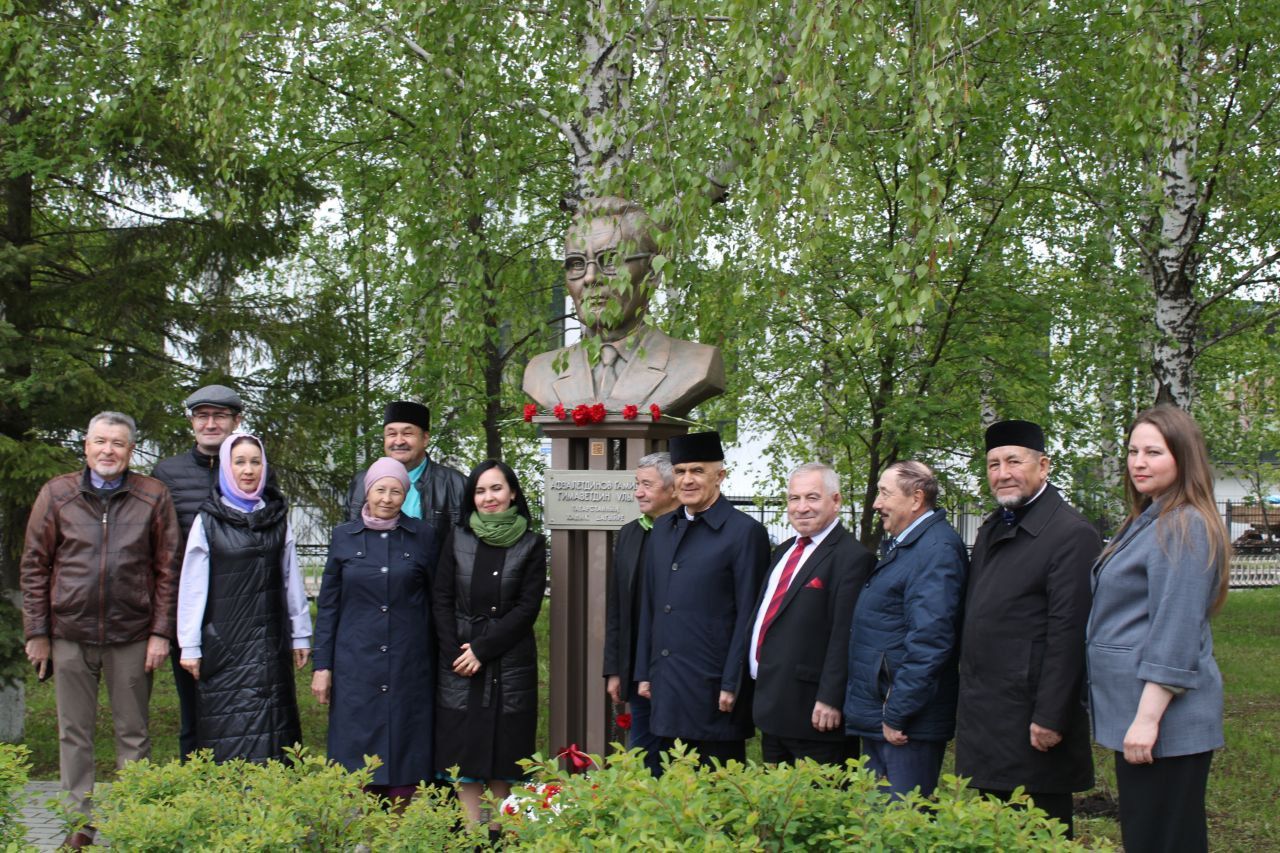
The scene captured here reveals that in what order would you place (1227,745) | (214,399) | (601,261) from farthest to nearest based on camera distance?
(1227,745), (601,261), (214,399)

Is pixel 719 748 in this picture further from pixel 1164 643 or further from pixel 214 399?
pixel 214 399

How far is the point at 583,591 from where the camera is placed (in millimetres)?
6520

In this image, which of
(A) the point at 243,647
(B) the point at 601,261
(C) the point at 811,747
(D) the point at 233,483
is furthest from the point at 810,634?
(D) the point at 233,483

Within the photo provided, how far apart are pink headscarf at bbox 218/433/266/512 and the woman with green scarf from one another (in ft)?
2.94

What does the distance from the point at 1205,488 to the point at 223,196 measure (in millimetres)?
7493

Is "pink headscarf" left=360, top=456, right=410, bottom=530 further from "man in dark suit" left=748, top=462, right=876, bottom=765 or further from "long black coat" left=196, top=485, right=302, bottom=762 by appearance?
"man in dark suit" left=748, top=462, right=876, bottom=765

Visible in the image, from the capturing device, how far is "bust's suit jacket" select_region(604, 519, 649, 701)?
18.6 feet

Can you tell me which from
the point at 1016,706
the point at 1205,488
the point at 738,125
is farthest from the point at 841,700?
the point at 738,125

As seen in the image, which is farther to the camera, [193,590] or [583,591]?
[583,591]

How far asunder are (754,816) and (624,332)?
3881 mm

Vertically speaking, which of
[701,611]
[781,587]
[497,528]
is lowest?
[701,611]

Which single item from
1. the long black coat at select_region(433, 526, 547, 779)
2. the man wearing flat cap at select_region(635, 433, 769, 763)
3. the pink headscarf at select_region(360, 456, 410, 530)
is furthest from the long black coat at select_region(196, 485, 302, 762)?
the man wearing flat cap at select_region(635, 433, 769, 763)

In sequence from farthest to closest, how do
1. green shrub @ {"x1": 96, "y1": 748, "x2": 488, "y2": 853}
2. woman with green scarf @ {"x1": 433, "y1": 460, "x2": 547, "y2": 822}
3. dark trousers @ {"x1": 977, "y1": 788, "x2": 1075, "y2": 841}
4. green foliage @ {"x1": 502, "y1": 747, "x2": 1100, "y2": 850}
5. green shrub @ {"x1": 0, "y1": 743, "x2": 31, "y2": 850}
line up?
woman with green scarf @ {"x1": 433, "y1": 460, "x2": 547, "y2": 822}
dark trousers @ {"x1": 977, "y1": 788, "x2": 1075, "y2": 841}
green shrub @ {"x1": 0, "y1": 743, "x2": 31, "y2": 850}
green shrub @ {"x1": 96, "y1": 748, "x2": 488, "y2": 853}
green foliage @ {"x1": 502, "y1": 747, "x2": 1100, "y2": 850}

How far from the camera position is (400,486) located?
5.67 metres
